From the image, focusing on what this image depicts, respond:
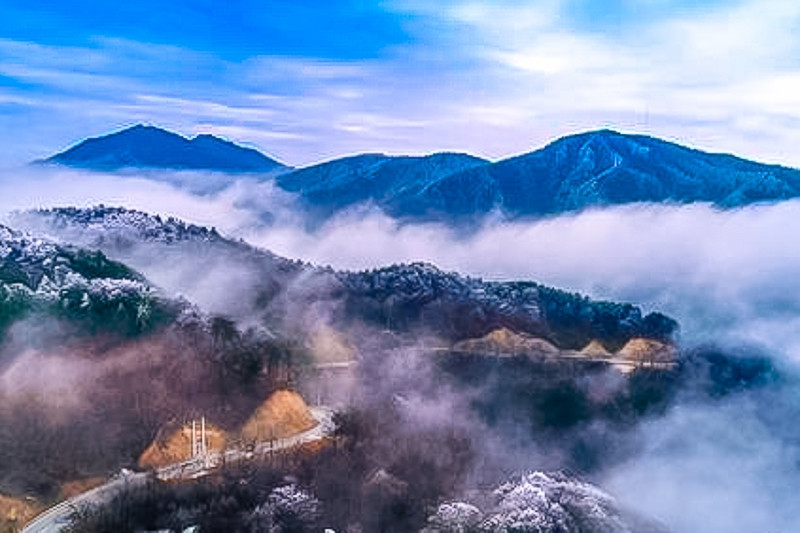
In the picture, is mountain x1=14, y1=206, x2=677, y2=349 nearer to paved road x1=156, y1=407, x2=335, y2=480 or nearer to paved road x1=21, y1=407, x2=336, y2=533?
paved road x1=156, y1=407, x2=335, y2=480

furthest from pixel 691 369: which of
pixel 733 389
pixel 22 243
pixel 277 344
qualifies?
pixel 22 243

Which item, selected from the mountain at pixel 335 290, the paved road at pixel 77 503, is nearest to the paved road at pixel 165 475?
the paved road at pixel 77 503

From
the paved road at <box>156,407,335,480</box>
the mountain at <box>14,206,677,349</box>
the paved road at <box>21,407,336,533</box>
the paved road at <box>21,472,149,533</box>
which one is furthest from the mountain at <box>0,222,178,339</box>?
the paved road at <box>21,472,149,533</box>

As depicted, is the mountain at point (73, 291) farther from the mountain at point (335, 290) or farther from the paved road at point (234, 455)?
the paved road at point (234, 455)

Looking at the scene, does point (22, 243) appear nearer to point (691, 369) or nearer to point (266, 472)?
point (266, 472)

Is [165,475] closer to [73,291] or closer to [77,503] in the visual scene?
[77,503]

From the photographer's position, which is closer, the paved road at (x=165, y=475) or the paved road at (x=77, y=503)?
the paved road at (x=77, y=503)
